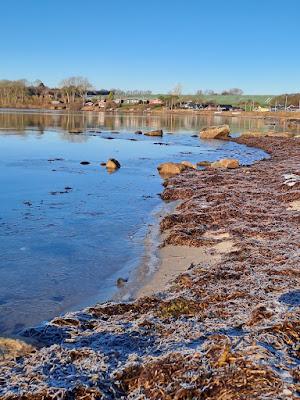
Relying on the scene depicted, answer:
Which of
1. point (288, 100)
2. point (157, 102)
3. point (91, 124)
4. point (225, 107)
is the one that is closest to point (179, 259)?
point (91, 124)

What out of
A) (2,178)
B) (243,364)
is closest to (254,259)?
(243,364)

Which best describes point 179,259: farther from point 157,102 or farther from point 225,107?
point 225,107

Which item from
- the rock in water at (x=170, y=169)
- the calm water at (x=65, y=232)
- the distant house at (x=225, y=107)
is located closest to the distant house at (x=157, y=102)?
the distant house at (x=225, y=107)

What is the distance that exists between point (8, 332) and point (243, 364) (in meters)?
3.68

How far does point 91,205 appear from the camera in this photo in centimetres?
1537

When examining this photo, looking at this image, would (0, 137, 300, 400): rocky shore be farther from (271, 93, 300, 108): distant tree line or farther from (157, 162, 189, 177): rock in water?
(271, 93, 300, 108): distant tree line

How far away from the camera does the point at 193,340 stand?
4914 mm

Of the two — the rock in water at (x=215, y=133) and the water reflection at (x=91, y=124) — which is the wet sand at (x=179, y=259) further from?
the rock in water at (x=215, y=133)

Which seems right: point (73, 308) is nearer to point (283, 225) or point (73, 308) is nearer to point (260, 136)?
point (283, 225)

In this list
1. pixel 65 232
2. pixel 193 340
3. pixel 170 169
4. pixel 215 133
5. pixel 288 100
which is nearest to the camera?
pixel 193 340

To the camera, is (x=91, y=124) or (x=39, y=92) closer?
(x=91, y=124)

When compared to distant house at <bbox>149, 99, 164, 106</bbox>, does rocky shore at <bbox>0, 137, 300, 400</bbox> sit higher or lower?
lower

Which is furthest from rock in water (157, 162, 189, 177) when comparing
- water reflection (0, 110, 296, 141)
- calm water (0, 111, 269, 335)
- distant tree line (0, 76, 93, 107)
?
distant tree line (0, 76, 93, 107)

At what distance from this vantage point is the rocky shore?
12.7ft
